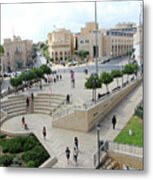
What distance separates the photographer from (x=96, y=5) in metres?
4.01

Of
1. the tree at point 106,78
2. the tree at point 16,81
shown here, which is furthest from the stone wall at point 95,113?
the tree at point 16,81

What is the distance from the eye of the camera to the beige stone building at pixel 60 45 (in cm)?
416

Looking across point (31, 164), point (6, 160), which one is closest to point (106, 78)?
point (31, 164)

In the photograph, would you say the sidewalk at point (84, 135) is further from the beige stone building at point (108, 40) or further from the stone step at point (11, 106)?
the beige stone building at point (108, 40)

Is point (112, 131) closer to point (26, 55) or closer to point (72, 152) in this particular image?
point (72, 152)

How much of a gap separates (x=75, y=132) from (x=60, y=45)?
3.01 feet

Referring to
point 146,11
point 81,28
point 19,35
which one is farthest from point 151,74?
point 19,35

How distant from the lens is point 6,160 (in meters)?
4.18

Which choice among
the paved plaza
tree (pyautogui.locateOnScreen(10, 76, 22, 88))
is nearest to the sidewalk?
the paved plaza

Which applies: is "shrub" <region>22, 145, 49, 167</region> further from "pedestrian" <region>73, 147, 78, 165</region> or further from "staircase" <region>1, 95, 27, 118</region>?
"staircase" <region>1, 95, 27, 118</region>

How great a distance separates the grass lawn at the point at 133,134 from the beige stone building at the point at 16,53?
123 cm

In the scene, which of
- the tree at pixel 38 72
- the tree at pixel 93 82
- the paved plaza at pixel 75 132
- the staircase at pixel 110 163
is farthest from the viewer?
the tree at pixel 38 72

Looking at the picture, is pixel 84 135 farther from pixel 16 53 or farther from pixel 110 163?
pixel 16 53

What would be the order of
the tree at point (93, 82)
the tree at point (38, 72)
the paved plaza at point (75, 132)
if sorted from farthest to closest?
the tree at point (38, 72) < the tree at point (93, 82) < the paved plaza at point (75, 132)
